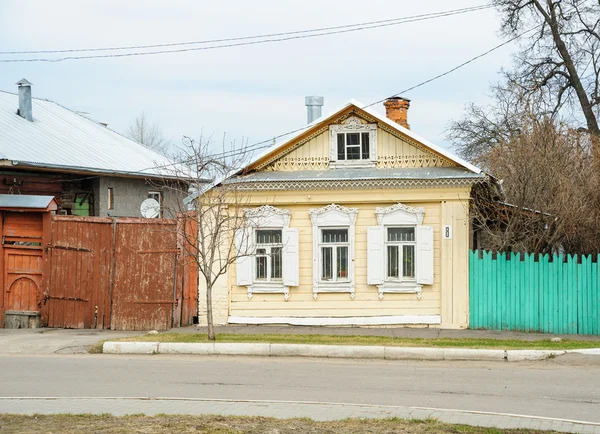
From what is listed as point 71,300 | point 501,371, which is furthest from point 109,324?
point 501,371

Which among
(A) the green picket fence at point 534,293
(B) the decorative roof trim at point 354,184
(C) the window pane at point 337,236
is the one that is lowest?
(A) the green picket fence at point 534,293

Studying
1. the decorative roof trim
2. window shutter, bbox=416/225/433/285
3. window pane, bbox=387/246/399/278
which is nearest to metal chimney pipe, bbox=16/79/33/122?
the decorative roof trim

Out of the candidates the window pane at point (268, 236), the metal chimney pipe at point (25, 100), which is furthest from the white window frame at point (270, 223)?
the metal chimney pipe at point (25, 100)

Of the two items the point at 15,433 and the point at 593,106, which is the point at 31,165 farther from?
the point at 593,106

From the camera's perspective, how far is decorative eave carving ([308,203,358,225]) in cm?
2011

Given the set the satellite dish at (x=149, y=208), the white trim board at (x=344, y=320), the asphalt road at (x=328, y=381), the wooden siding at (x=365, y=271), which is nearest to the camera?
the asphalt road at (x=328, y=381)

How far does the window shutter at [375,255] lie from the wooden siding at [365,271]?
7.0 inches

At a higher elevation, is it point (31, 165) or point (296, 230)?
point (31, 165)

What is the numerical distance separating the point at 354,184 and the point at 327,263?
194 centimetres

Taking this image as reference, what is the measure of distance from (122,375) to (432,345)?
236 inches

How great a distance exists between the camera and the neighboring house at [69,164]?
82.2 ft

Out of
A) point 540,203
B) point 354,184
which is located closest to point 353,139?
point 354,184

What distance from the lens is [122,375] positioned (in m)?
13.1

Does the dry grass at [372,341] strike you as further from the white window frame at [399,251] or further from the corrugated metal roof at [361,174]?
the corrugated metal roof at [361,174]
